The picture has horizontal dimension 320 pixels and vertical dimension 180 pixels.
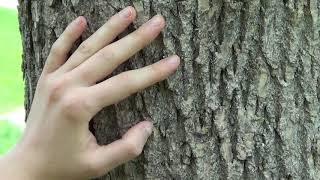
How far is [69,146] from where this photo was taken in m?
1.17

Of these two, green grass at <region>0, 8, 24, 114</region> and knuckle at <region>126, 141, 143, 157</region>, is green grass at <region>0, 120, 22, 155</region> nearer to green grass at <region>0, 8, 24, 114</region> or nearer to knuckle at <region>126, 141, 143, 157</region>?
green grass at <region>0, 8, 24, 114</region>

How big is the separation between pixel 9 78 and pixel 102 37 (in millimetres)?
4035

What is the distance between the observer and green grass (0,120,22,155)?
3715mm

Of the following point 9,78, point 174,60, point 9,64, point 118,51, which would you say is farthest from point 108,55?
point 9,64

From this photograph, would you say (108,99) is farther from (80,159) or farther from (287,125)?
(287,125)

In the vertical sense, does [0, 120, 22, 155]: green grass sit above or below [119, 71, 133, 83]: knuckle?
above

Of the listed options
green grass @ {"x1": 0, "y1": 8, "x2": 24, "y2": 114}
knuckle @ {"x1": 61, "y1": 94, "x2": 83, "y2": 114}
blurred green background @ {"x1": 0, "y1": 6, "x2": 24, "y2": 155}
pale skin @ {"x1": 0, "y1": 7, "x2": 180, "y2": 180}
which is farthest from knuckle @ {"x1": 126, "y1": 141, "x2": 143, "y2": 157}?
green grass @ {"x1": 0, "y1": 8, "x2": 24, "y2": 114}

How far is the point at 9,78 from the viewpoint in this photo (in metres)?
5.07

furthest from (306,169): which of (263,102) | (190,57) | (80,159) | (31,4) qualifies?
(31,4)

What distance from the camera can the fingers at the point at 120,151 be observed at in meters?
1.19

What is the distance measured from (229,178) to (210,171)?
4 centimetres

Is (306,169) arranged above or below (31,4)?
below

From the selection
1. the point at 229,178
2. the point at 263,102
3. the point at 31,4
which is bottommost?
the point at 229,178

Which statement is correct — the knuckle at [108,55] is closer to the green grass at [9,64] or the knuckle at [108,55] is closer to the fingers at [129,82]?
the fingers at [129,82]
